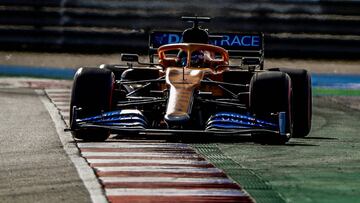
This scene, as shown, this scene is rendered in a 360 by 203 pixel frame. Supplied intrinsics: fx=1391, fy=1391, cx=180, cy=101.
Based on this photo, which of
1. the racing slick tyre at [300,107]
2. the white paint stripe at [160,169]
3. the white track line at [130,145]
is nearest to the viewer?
the white paint stripe at [160,169]

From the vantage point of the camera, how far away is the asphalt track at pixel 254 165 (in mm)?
9617

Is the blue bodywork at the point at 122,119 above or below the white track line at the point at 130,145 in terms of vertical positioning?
above

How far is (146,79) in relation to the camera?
51.9 feet

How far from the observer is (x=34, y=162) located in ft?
38.0

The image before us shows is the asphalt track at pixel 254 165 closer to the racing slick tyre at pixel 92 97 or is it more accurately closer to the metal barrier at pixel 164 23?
the racing slick tyre at pixel 92 97

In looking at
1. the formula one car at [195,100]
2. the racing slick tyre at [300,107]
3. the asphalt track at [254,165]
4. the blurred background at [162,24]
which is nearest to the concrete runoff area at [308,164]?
the asphalt track at [254,165]

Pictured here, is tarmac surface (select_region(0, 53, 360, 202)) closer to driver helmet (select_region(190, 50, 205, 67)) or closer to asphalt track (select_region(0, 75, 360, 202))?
asphalt track (select_region(0, 75, 360, 202))

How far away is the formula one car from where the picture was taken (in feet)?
44.9

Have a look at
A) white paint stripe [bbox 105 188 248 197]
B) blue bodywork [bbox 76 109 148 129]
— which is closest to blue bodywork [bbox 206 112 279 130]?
blue bodywork [bbox 76 109 148 129]

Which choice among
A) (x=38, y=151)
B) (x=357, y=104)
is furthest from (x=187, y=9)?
(x=38, y=151)

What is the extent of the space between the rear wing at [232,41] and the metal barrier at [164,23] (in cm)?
1112

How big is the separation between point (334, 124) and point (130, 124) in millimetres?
4165

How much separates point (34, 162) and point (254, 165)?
183 centimetres

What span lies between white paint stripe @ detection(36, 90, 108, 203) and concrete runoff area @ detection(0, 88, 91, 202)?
48 millimetres
